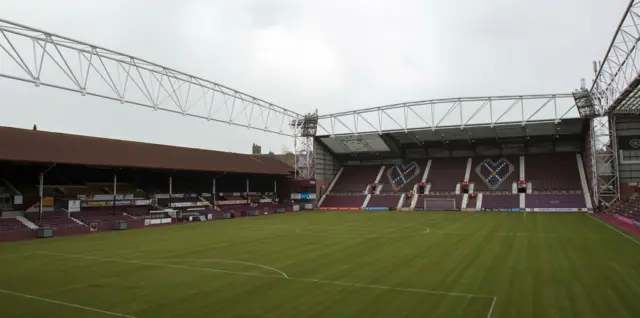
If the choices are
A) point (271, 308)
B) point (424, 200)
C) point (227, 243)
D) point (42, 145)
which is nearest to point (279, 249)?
point (227, 243)

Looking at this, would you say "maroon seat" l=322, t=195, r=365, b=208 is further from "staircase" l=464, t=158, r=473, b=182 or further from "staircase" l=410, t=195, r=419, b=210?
"staircase" l=464, t=158, r=473, b=182

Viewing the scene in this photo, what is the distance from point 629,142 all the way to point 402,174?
29.2m

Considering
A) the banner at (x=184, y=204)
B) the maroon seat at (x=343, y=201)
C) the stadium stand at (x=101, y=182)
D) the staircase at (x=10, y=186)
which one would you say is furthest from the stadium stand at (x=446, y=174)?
the staircase at (x=10, y=186)

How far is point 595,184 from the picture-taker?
141 feet

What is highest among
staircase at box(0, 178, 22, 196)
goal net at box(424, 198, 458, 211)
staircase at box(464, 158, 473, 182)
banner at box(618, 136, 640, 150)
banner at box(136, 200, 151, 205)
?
banner at box(618, 136, 640, 150)

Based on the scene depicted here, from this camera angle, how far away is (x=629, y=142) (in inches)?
1639

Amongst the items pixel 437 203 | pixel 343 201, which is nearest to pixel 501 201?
pixel 437 203

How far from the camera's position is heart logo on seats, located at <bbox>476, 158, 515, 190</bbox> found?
55125mm

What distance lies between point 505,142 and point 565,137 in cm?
757

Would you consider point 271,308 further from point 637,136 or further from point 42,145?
point 637,136

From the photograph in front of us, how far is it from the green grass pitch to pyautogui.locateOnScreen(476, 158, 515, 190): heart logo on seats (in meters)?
32.3

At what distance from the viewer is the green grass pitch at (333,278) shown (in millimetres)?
10172

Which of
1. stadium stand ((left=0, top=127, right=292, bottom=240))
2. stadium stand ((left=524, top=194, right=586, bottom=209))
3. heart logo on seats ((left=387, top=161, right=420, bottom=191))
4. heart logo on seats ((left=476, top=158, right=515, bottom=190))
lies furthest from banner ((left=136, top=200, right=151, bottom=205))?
stadium stand ((left=524, top=194, right=586, bottom=209))

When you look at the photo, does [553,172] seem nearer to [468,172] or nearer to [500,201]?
[500,201]
